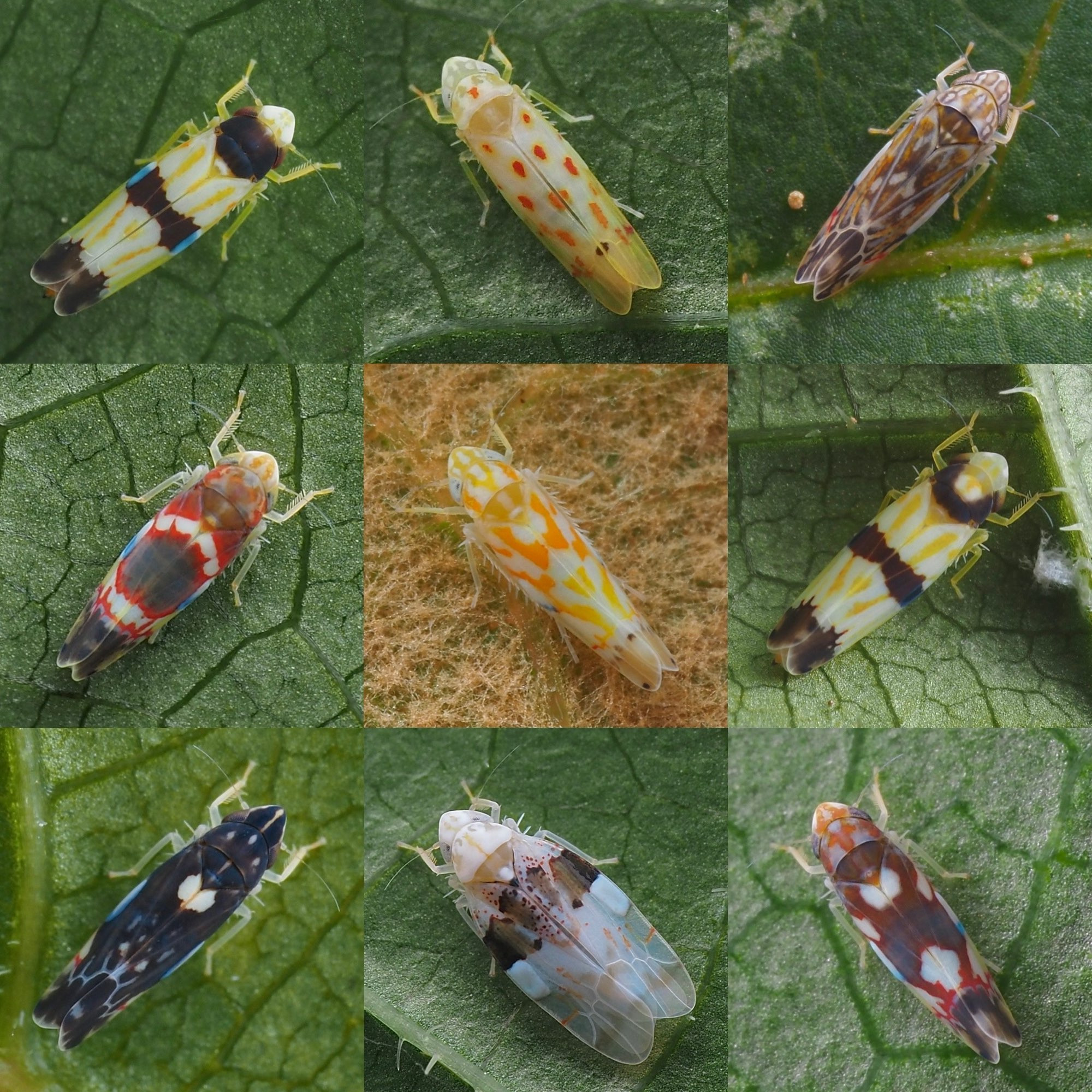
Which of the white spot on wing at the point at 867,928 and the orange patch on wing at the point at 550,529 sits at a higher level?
the orange patch on wing at the point at 550,529

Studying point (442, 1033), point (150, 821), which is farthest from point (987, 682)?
point (150, 821)

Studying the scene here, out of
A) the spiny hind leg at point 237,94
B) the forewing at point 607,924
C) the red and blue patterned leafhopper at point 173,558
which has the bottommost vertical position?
the forewing at point 607,924

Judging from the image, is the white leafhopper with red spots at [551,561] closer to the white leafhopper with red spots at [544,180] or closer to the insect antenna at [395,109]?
the white leafhopper with red spots at [544,180]

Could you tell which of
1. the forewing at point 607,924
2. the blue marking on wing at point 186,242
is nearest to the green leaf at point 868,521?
the forewing at point 607,924

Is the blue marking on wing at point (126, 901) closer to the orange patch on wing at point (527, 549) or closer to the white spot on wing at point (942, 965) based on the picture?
the orange patch on wing at point (527, 549)

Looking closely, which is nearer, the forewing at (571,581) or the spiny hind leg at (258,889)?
the forewing at (571,581)

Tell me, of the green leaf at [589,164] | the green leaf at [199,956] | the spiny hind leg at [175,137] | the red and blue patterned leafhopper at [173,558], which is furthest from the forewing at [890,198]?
the green leaf at [199,956]
